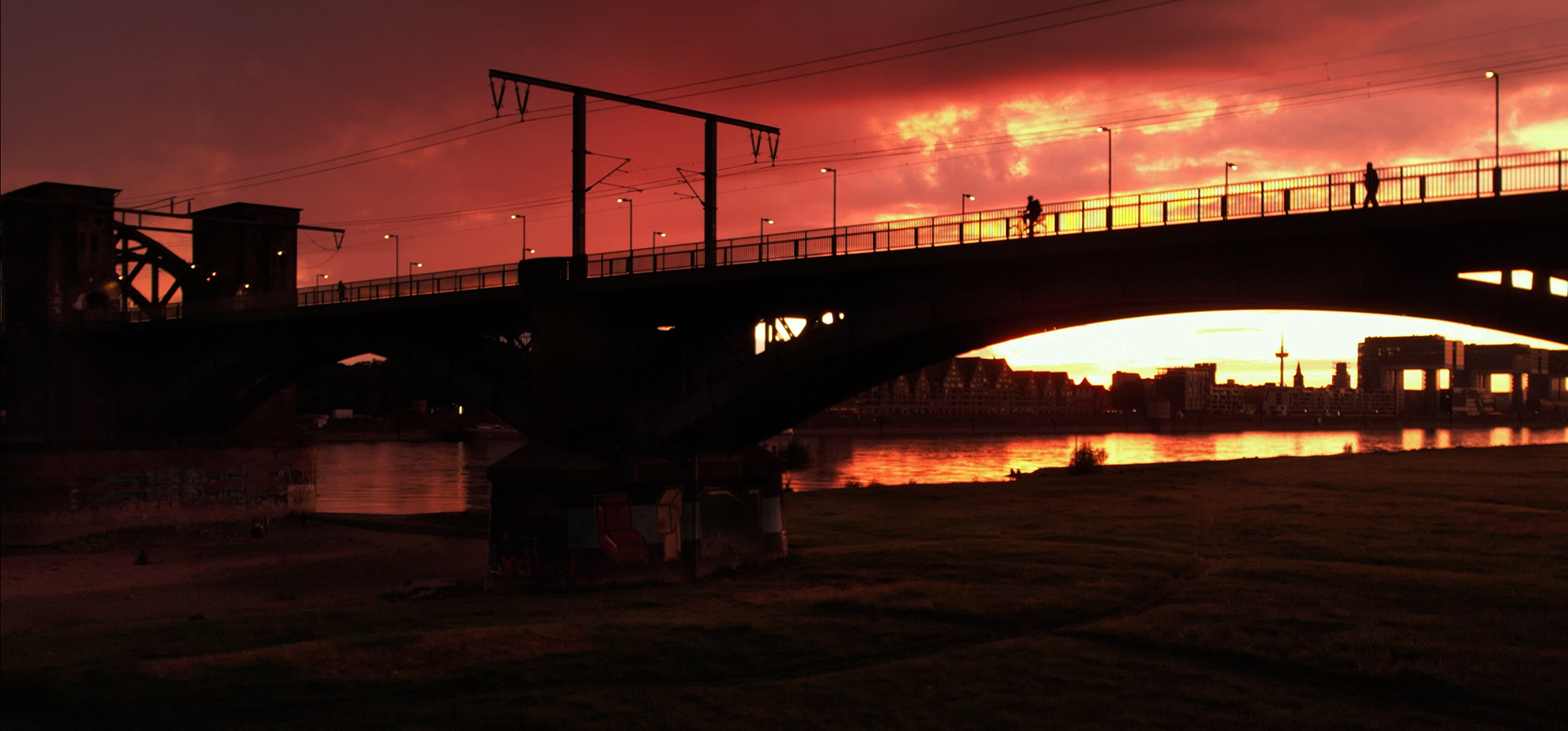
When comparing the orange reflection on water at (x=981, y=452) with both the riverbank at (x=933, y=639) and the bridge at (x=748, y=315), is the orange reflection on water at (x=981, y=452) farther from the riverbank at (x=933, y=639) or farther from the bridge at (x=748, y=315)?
the riverbank at (x=933, y=639)

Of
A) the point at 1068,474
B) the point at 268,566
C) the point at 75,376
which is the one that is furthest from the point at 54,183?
the point at 1068,474

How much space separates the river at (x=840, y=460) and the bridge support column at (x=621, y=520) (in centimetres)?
3528

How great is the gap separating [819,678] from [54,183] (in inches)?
2357

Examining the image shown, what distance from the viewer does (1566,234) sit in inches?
953

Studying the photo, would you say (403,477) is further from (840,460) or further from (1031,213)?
(1031,213)

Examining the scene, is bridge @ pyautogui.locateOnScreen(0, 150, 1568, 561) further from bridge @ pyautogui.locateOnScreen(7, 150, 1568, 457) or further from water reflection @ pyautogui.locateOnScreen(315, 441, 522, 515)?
water reflection @ pyautogui.locateOnScreen(315, 441, 522, 515)

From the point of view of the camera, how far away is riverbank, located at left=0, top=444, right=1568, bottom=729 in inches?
679

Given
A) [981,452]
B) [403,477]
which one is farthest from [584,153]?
[981,452]

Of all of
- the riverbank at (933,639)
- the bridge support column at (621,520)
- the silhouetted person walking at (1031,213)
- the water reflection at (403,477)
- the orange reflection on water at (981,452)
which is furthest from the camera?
the orange reflection on water at (981,452)

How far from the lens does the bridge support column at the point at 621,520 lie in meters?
33.6

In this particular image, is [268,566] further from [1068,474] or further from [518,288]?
[1068,474]

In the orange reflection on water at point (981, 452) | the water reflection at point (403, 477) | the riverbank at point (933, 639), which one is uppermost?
the riverbank at point (933, 639)

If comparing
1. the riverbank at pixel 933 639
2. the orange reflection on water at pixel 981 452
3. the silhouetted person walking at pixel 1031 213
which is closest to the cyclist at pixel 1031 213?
the silhouetted person walking at pixel 1031 213

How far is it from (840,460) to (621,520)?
83.3m
